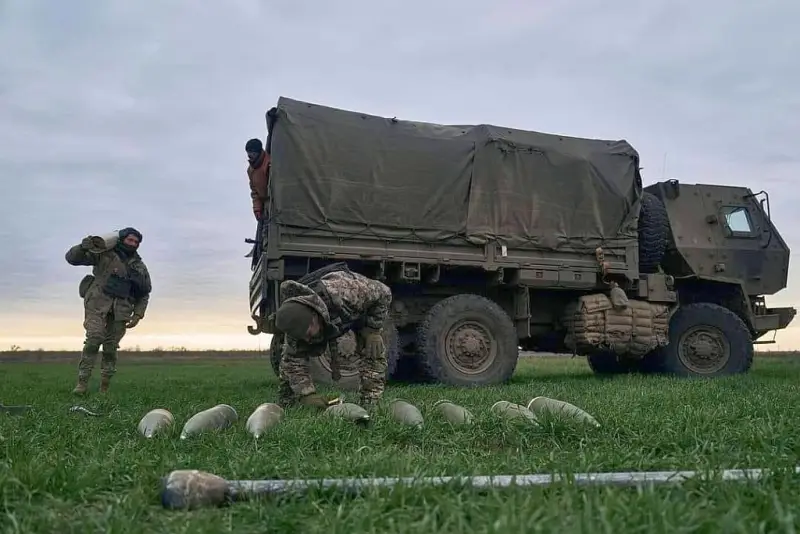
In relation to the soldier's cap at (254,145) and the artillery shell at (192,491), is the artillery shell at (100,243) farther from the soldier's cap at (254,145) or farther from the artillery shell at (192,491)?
the artillery shell at (192,491)

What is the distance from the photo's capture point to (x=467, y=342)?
9617 mm

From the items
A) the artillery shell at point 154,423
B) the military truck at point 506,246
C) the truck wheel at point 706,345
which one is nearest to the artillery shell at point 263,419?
the artillery shell at point 154,423

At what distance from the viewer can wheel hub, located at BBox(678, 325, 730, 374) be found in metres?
10.9

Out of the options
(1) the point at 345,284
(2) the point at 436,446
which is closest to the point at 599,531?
(2) the point at 436,446

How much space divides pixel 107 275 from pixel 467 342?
455 centimetres

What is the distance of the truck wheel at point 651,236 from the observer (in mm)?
10781

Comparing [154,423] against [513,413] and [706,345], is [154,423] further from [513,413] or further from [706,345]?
[706,345]

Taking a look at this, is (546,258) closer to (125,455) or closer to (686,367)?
(686,367)

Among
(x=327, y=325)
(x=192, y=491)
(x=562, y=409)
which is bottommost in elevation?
(x=192, y=491)

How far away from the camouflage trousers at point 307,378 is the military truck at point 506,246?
2.55 meters

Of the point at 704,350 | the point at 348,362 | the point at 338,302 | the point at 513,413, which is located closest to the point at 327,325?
the point at 338,302

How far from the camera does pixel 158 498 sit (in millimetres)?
2611

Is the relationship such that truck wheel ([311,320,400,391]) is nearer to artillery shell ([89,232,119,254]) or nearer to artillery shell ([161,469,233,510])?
artillery shell ([89,232,119,254])

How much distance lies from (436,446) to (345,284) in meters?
2.39
